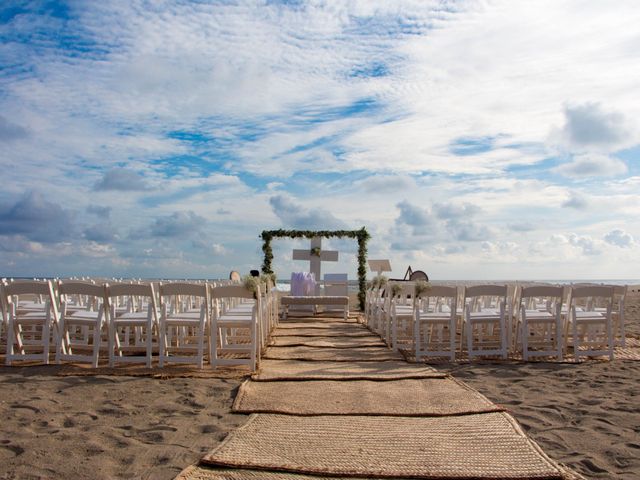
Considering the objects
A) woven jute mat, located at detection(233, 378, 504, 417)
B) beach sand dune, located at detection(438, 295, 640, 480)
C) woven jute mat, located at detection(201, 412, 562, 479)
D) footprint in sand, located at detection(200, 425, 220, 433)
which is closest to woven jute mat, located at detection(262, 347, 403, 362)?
beach sand dune, located at detection(438, 295, 640, 480)

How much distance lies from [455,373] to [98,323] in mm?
3917

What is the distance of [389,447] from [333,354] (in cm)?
425

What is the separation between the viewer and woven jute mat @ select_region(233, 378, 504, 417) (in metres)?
4.70

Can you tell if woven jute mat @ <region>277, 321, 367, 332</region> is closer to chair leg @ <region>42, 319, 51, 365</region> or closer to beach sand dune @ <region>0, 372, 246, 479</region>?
chair leg @ <region>42, 319, 51, 365</region>

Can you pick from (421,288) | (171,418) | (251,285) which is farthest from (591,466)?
(421,288)

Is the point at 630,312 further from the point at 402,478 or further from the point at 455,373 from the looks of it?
the point at 402,478

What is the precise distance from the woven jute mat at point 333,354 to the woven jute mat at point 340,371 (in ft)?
0.99

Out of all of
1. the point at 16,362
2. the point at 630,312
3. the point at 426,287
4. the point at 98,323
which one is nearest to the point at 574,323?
the point at 426,287

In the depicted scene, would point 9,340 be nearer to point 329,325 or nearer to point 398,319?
point 398,319

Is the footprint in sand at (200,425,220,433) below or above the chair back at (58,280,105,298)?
below

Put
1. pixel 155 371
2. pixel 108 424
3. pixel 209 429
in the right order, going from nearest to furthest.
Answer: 1. pixel 209 429
2. pixel 108 424
3. pixel 155 371

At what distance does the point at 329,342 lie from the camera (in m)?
9.24

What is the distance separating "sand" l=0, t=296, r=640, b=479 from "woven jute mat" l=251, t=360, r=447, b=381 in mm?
396

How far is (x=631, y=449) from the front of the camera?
3740mm
